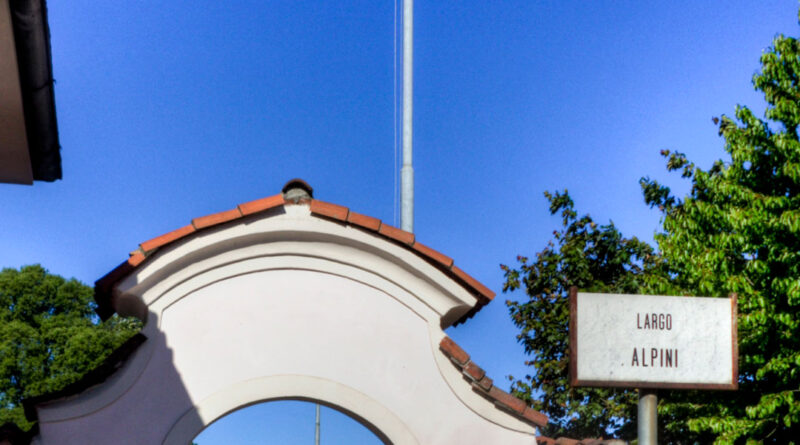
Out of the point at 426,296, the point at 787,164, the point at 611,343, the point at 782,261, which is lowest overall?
the point at 611,343

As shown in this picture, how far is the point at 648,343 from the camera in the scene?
15.3ft

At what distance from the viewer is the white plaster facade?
837cm

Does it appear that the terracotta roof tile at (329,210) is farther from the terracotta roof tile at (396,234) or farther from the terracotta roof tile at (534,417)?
the terracotta roof tile at (534,417)

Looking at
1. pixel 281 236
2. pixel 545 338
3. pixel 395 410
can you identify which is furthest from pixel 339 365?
pixel 545 338

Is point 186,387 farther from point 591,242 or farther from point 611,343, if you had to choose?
point 591,242

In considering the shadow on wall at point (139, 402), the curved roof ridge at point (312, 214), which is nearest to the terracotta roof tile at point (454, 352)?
the curved roof ridge at point (312, 214)

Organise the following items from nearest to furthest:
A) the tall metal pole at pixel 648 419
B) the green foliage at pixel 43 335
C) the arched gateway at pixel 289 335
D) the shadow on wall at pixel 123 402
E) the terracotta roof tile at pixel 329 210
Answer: the tall metal pole at pixel 648 419
the shadow on wall at pixel 123 402
the arched gateway at pixel 289 335
the terracotta roof tile at pixel 329 210
the green foliage at pixel 43 335

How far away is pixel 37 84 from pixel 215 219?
2357 mm

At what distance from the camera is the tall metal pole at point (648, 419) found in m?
4.47

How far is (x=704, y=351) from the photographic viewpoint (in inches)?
187

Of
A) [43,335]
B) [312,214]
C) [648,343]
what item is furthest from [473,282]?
[43,335]

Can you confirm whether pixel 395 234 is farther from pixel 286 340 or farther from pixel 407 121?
pixel 407 121

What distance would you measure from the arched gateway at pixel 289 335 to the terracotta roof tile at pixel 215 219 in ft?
0.04

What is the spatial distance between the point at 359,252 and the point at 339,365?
1094 millimetres
